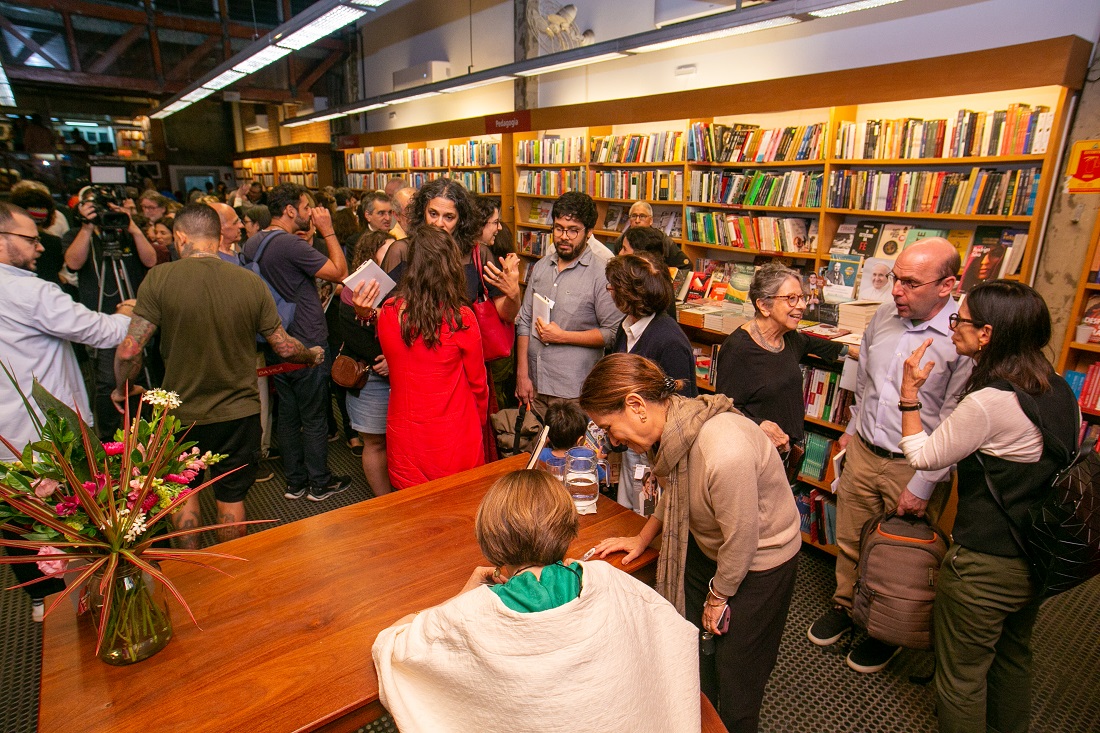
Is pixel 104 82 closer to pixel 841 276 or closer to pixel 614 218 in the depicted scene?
pixel 614 218

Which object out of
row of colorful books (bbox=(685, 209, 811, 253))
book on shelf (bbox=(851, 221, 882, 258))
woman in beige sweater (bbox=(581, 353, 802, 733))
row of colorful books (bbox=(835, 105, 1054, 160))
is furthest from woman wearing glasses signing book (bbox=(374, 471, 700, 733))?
row of colorful books (bbox=(685, 209, 811, 253))

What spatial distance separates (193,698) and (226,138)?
17033mm

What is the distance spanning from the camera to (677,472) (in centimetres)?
160

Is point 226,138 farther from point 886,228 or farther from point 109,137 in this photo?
point 886,228

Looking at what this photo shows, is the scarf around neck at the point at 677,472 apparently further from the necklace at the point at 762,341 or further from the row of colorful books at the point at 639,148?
the row of colorful books at the point at 639,148

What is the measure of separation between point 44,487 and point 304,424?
8.10 feet

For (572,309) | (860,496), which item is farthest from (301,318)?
(860,496)

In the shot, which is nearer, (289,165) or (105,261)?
(105,261)

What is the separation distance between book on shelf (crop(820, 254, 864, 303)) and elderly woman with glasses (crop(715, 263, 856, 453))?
172 centimetres

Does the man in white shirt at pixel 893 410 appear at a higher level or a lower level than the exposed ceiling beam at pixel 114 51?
lower

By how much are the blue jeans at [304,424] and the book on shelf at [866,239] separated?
3.64 meters

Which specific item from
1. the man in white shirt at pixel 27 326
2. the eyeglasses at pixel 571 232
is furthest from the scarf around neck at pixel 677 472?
the man in white shirt at pixel 27 326

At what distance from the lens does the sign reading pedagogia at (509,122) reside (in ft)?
22.5

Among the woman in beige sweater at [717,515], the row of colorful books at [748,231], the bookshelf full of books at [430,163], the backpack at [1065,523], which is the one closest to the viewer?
the woman in beige sweater at [717,515]
